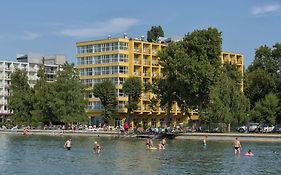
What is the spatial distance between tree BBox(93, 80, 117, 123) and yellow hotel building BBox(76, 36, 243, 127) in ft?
28.0

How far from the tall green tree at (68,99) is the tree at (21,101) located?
17875mm

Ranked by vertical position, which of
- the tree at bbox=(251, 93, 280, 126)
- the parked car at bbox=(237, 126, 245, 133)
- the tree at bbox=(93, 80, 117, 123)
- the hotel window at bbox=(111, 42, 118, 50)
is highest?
the hotel window at bbox=(111, 42, 118, 50)

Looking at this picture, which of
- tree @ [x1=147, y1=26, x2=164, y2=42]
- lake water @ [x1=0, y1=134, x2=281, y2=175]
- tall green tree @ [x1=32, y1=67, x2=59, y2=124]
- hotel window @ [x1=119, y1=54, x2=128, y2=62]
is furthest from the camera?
tree @ [x1=147, y1=26, x2=164, y2=42]

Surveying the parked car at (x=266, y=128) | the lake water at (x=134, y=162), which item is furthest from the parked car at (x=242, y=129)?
the lake water at (x=134, y=162)

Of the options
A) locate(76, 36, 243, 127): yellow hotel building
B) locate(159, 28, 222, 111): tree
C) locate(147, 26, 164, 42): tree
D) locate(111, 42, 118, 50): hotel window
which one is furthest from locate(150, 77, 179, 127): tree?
locate(147, 26, 164, 42): tree

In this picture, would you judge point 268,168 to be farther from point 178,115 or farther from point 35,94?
point 178,115

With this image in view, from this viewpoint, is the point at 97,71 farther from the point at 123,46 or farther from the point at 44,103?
the point at 44,103

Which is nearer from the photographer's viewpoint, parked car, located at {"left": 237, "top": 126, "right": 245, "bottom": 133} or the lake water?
the lake water

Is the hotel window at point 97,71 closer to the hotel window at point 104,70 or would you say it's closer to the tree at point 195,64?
the hotel window at point 104,70

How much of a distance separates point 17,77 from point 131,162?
112505 millimetres

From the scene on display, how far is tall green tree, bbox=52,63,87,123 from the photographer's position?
142 m

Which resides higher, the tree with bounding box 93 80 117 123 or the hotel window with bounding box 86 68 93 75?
the hotel window with bounding box 86 68 93 75

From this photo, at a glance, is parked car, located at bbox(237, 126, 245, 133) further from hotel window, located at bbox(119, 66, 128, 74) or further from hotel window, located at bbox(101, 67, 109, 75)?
hotel window, located at bbox(101, 67, 109, 75)

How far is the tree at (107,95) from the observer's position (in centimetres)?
15450
